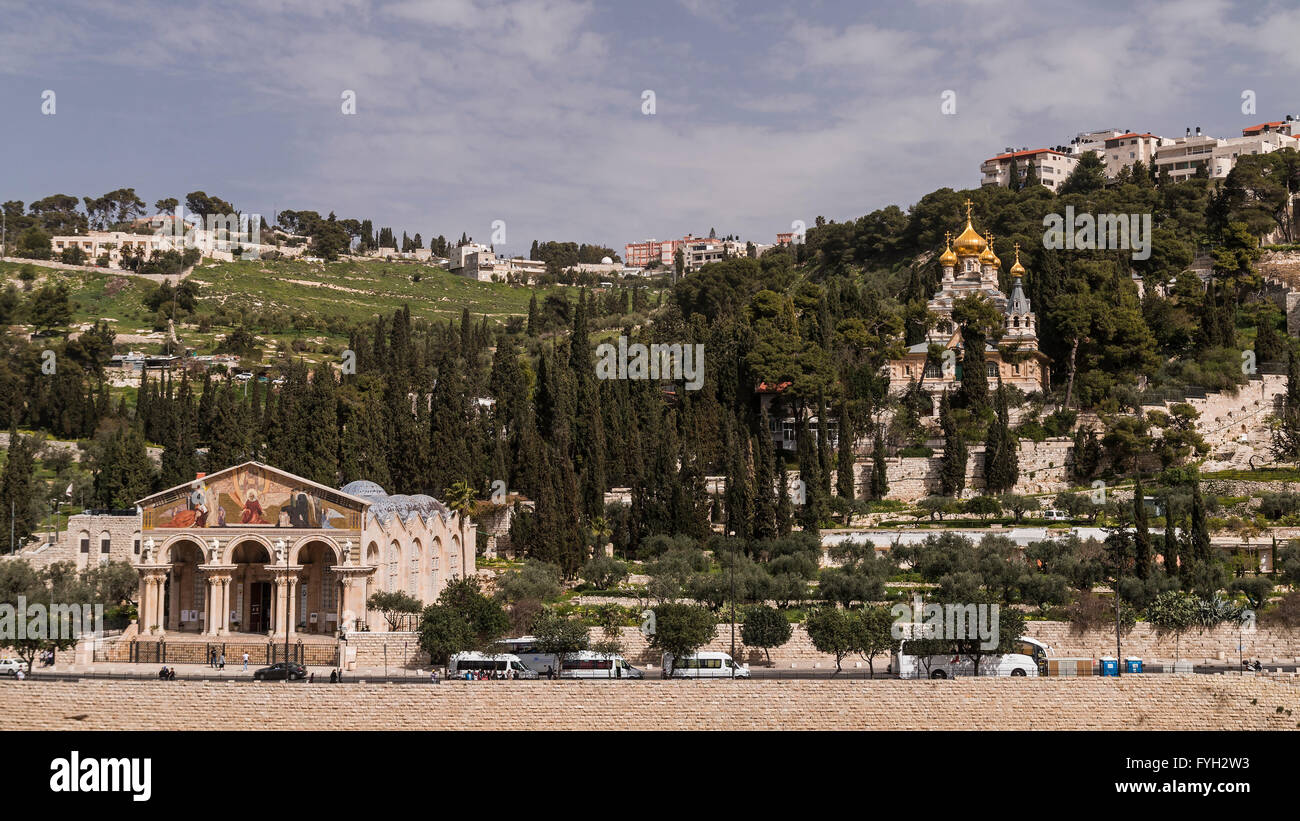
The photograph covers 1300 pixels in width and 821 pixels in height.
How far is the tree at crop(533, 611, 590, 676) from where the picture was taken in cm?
3891

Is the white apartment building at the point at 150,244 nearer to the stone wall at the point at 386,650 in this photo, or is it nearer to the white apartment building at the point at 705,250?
the white apartment building at the point at 705,250

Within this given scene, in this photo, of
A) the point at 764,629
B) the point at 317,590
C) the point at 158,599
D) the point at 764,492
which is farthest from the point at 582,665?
the point at 764,492

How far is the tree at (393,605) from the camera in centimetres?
4456

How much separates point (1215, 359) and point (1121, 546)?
81.7ft

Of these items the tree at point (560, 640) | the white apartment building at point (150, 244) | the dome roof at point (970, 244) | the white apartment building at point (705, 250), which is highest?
the white apartment building at point (705, 250)

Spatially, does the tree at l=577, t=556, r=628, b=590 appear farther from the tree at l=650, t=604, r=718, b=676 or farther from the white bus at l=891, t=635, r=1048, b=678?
the white bus at l=891, t=635, r=1048, b=678

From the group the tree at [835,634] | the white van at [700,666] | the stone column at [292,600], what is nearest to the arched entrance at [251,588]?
the stone column at [292,600]

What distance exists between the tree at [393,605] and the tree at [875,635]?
14296 mm

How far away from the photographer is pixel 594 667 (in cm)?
3862

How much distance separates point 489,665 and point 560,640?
2.06 meters

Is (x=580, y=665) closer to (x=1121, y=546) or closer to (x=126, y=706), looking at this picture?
(x=126, y=706)

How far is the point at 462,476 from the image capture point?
5772cm

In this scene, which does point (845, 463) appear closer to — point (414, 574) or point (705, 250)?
point (414, 574)
